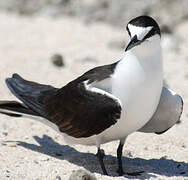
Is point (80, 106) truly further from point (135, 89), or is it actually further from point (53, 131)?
point (53, 131)

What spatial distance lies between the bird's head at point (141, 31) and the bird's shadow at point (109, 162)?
3.86 feet

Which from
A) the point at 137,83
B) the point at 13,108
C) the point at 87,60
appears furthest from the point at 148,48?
the point at 87,60

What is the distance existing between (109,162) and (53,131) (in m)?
1.10

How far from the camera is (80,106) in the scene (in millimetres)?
5094

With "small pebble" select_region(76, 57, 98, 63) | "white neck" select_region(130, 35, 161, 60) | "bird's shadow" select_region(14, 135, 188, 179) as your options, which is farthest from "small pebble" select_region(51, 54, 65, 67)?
"white neck" select_region(130, 35, 161, 60)

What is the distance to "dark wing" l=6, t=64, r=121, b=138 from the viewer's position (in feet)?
16.0

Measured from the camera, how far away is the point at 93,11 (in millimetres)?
12383

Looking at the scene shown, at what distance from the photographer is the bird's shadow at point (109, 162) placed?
532 cm

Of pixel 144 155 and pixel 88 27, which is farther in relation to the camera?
pixel 88 27

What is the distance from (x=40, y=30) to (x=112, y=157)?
6.15m

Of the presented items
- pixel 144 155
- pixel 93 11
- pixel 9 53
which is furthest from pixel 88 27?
pixel 144 155

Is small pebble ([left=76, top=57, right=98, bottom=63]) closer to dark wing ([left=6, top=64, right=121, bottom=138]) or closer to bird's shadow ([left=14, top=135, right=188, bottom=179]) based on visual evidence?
bird's shadow ([left=14, top=135, right=188, bottom=179])

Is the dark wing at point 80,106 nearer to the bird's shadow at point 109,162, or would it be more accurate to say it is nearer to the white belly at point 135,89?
the white belly at point 135,89

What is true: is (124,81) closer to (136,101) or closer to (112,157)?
(136,101)
